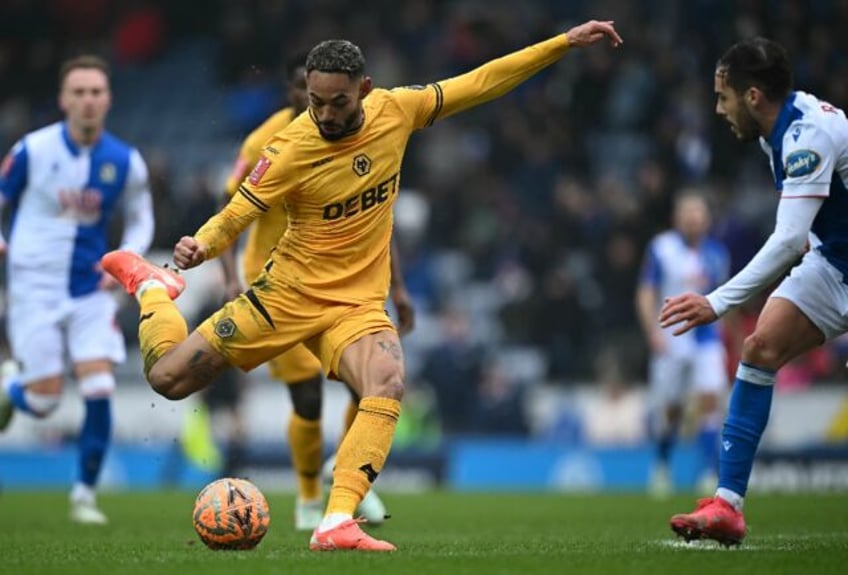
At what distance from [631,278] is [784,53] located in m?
11.9

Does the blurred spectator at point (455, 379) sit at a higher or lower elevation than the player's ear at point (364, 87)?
lower

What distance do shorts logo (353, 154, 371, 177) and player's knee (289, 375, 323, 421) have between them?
257 centimetres

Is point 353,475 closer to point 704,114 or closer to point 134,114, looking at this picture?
point 704,114

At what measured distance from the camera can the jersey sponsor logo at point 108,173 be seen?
11156 millimetres

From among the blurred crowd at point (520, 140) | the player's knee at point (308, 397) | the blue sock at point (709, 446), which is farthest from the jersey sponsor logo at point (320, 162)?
the blurred crowd at point (520, 140)

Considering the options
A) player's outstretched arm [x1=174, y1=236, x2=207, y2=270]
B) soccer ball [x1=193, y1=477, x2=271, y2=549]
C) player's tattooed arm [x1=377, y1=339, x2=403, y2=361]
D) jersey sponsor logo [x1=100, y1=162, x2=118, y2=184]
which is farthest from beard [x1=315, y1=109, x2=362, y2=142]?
jersey sponsor logo [x1=100, y1=162, x2=118, y2=184]

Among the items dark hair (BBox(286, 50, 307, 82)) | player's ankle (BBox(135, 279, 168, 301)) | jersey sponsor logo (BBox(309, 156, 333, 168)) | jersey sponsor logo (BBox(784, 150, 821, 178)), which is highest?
dark hair (BBox(286, 50, 307, 82))

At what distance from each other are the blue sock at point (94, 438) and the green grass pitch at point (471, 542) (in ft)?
1.31

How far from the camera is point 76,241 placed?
36.6ft

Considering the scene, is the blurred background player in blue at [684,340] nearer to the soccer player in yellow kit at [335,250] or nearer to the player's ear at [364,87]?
the soccer player in yellow kit at [335,250]

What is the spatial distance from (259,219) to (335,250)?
6.90ft

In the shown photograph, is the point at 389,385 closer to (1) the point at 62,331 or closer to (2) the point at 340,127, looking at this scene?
(2) the point at 340,127

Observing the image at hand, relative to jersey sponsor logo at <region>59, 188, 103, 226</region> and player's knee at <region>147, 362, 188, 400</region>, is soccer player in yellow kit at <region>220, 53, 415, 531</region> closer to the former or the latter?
jersey sponsor logo at <region>59, 188, 103, 226</region>

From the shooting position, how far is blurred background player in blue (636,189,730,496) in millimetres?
15055
